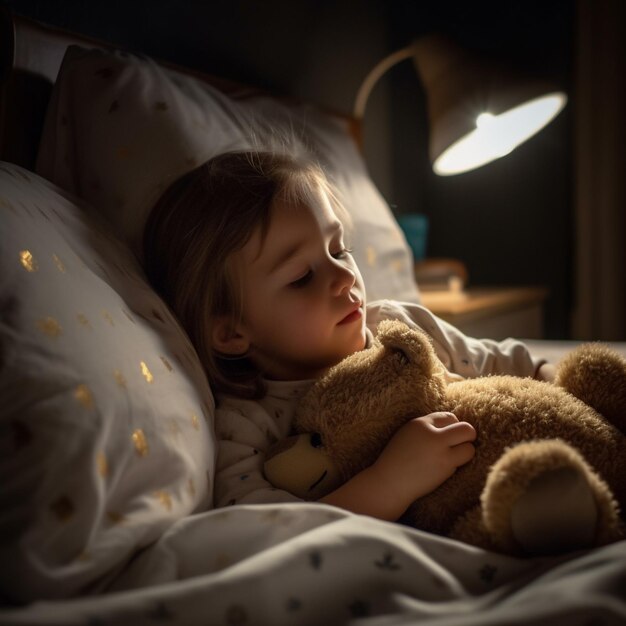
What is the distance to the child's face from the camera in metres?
0.84

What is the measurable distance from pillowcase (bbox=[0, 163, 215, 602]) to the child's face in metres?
0.18

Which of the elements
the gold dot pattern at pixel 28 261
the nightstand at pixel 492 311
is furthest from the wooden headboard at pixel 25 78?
the nightstand at pixel 492 311

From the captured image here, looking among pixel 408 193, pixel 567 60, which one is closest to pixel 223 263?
pixel 408 193

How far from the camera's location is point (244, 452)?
2.44ft

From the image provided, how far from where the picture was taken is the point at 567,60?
256cm

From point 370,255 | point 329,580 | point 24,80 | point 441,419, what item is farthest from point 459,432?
point 24,80

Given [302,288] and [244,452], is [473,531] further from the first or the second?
[302,288]

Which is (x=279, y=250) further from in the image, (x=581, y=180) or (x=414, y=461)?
(x=581, y=180)

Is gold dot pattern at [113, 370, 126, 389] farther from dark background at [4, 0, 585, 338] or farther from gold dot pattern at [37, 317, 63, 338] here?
dark background at [4, 0, 585, 338]

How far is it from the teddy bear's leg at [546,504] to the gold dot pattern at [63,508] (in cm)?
32

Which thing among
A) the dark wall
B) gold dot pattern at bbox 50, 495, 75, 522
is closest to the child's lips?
gold dot pattern at bbox 50, 495, 75, 522

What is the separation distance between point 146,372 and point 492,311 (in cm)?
142

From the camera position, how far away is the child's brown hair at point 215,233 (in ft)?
2.77

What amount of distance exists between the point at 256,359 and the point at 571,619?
58 cm
